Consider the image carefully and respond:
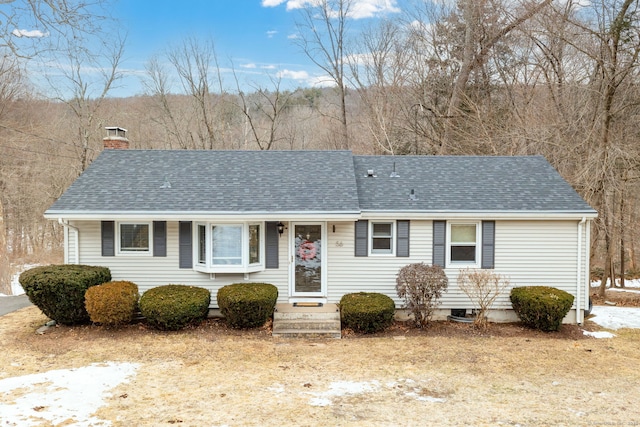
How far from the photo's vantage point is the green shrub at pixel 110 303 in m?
9.12

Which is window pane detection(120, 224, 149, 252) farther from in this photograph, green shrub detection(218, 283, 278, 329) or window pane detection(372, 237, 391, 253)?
window pane detection(372, 237, 391, 253)

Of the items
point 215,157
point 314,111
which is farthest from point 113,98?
point 215,157

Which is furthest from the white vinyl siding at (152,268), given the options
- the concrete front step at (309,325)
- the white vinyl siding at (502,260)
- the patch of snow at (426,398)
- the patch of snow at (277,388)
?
the patch of snow at (426,398)

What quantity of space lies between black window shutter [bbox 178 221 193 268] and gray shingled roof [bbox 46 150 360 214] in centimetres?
53

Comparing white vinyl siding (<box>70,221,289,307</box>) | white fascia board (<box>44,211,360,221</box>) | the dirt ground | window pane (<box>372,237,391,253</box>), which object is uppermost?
white fascia board (<box>44,211,360,221</box>)

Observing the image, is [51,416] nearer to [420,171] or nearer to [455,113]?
[420,171]

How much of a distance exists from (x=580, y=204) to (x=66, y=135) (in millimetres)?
23308

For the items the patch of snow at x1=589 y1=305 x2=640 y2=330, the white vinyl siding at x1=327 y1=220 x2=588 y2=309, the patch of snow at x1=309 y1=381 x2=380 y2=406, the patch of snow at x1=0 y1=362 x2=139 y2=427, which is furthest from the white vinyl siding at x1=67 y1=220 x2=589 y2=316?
the patch of snow at x1=309 y1=381 x2=380 y2=406

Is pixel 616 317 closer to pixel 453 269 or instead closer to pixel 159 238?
pixel 453 269

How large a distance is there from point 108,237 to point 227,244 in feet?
9.14

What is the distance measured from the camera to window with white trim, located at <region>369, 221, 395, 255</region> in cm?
1063

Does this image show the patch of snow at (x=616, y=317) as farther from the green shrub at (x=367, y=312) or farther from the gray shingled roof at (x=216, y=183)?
the gray shingled roof at (x=216, y=183)

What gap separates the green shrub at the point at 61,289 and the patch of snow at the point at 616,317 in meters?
12.1

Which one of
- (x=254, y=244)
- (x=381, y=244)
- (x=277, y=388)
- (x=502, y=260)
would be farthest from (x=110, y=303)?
(x=502, y=260)
